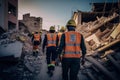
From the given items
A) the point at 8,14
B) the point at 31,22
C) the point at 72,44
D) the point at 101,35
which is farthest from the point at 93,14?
the point at 72,44

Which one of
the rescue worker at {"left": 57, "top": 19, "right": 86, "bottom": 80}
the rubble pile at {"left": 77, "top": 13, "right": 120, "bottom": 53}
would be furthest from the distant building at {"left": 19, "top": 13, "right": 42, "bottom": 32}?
the rescue worker at {"left": 57, "top": 19, "right": 86, "bottom": 80}

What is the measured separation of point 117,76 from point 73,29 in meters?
2.92

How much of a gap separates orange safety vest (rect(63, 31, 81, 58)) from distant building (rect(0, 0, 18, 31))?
24067mm

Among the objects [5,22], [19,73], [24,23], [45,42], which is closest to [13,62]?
[19,73]

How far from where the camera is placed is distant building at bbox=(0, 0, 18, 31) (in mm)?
28873

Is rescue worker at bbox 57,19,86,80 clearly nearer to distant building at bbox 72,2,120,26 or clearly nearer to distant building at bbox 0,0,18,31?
distant building at bbox 72,2,120,26

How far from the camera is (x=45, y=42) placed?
356 inches

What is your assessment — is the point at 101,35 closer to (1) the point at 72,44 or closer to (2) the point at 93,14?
(2) the point at 93,14

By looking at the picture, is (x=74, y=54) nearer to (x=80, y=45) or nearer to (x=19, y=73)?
(x=80, y=45)

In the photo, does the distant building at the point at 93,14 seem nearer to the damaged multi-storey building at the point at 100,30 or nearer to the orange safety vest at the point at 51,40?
the damaged multi-storey building at the point at 100,30

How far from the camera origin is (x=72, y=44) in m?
5.71

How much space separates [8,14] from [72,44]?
1076 inches

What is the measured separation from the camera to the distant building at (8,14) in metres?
28.9

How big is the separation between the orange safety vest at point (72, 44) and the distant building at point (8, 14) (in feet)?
79.0
